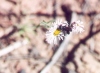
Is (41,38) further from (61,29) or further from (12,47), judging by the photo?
(61,29)

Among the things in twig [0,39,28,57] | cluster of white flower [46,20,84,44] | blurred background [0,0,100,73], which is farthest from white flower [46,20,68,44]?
twig [0,39,28,57]

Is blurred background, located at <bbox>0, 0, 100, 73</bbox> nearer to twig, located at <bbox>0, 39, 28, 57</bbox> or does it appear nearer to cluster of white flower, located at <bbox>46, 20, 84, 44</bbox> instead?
twig, located at <bbox>0, 39, 28, 57</bbox>

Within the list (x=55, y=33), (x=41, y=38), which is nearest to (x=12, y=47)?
(x=41, y=38)

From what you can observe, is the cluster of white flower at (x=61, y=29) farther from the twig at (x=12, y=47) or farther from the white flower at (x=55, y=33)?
the twig at (x=12, y=47)

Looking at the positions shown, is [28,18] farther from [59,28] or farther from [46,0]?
[59,28]

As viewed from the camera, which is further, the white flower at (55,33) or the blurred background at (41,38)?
the blurred background at (41,38)

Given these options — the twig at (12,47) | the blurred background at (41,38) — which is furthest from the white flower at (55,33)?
the twig at (12,47)

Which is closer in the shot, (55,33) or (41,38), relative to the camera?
(55,33)

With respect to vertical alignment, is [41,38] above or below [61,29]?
below
